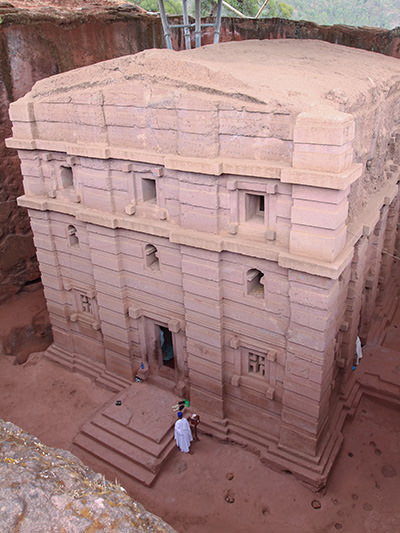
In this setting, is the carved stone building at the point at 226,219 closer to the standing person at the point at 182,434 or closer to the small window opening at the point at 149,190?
the small window opening at the point at 149,190

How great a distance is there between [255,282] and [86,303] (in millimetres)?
6375

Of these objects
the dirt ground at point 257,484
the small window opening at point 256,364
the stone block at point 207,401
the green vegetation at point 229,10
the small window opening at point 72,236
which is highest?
the green vegetation at point 229,10

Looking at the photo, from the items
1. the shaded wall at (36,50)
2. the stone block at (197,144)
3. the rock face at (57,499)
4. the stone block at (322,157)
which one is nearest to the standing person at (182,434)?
the stone block at (197,144)

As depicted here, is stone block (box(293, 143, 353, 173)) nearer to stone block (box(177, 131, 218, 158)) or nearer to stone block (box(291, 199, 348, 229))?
stone block (box(291, 199, 348, 229))

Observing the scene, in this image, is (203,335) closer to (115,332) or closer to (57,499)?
(115,332)

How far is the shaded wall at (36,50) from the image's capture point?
A: 17.9 m

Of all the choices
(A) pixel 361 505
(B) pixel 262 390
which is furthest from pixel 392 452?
(B) pixel 262 390

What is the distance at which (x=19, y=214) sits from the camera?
19719 millimetres

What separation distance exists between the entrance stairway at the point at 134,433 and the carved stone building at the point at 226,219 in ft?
2.41

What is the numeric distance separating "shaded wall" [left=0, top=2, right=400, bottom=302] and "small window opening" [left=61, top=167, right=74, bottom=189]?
19.6ft

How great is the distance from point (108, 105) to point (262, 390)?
26.9 ft

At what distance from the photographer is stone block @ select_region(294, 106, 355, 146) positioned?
8828 mm

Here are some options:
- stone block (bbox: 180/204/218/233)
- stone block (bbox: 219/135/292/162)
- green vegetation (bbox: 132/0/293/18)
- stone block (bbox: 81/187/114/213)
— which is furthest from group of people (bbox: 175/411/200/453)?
green vegetation (bbox: 132/0/293/18)

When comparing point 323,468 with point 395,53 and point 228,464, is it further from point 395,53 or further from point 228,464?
point 395,53
